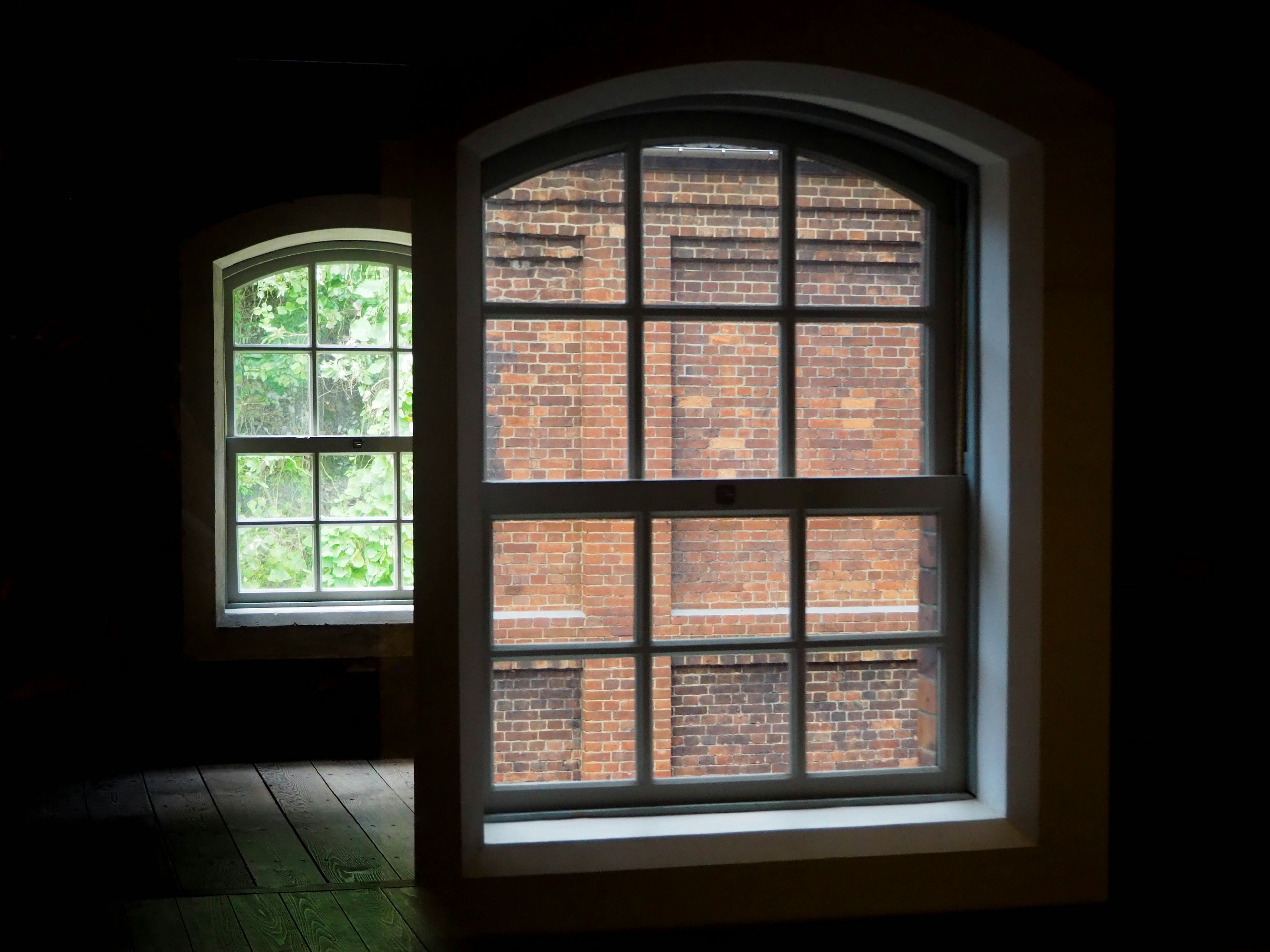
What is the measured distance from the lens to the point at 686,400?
108 inches

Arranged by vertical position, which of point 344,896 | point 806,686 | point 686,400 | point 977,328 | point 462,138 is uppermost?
point 462,138

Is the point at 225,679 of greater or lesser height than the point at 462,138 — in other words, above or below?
below

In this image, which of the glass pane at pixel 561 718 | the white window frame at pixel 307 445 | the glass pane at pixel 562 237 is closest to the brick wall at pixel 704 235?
the glass pane at pixel 562 237

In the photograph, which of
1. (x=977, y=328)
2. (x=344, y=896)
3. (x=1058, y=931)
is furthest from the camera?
(x=344, y=896)

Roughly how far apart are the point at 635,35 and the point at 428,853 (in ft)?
5.95

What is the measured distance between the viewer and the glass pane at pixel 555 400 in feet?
8.82

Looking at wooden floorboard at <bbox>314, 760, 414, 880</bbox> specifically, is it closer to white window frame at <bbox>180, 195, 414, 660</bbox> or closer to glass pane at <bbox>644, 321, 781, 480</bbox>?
white window frame at <bbox>180, 195, 414, 660</bbox>

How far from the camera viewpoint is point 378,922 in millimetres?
2809

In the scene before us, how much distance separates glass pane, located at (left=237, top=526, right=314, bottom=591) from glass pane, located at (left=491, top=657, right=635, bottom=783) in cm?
292

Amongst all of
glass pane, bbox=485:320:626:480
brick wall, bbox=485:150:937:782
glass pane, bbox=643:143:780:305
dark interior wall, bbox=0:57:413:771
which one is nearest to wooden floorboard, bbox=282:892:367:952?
brick wall, bbox=485:150:937:782

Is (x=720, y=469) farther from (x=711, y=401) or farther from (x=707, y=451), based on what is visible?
(x=711, y=401)

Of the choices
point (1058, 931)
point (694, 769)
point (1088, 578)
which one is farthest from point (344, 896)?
point (1088, 578)

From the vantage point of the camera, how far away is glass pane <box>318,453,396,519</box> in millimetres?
5375

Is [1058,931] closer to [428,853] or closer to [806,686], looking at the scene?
[806,686]
